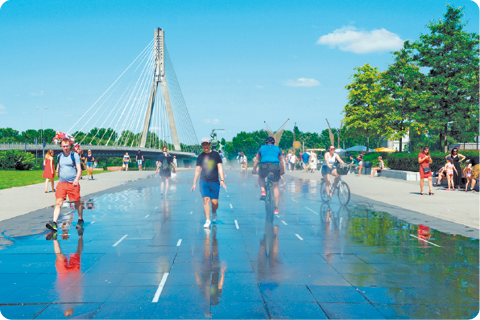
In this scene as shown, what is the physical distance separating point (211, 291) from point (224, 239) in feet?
9.04

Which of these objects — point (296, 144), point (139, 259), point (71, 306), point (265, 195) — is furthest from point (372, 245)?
point (296, 144)

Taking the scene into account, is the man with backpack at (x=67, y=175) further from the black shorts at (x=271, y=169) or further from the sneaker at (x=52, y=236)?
the black shorts at (x=271, y=169)

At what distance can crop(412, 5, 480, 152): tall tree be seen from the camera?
30.0 m

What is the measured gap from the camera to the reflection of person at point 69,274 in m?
4.30

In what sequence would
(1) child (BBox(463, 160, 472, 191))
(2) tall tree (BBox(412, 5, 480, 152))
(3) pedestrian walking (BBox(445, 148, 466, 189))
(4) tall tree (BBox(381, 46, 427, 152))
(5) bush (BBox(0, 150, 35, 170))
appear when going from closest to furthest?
(1) child (BBox(463, 160, 472, 191)) < (3) pedestrian walking (BBox(445, 148, 466, 189)) < (2) tall tree (BBox(412, 5, 480, 152)) < (4) tall tree (BBox(381, 46, 427, 152)) < (5) bush (BBox(0, 150, 35, 170))

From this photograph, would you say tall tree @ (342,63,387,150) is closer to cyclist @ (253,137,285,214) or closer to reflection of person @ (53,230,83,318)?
cyclist @ (253,137,285,214)

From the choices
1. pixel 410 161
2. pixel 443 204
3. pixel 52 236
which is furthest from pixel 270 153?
pixel 410 161

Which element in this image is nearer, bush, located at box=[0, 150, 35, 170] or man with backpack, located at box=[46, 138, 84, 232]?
man with backpack, located at box=[46, 138, 84, 232]

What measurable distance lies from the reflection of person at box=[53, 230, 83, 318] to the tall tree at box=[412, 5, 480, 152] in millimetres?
29152

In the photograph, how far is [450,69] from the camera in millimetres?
31359

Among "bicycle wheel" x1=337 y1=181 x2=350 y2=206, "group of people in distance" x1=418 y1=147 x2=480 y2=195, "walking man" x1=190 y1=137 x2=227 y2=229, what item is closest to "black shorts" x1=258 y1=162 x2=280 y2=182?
"walking man" x1=190 y1=137 x2=227 y2=229

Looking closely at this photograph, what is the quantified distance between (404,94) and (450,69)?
3.58 meters

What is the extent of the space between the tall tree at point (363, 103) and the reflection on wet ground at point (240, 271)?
126 feet

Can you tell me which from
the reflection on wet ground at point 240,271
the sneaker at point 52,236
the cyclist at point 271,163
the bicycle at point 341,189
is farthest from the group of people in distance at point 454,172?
the sneaker at point 52,236
